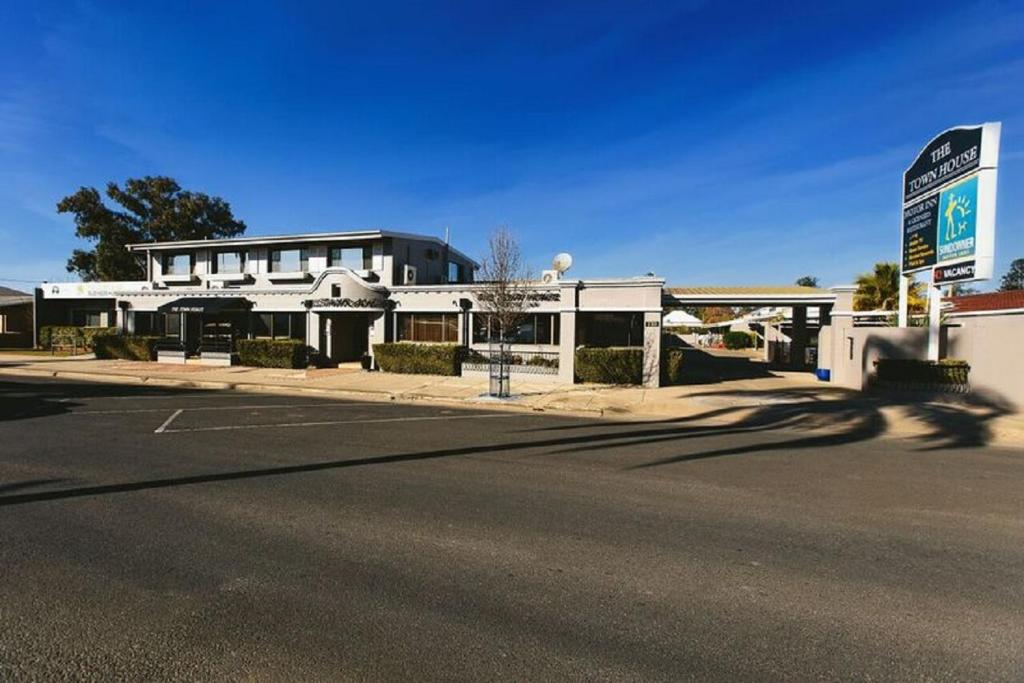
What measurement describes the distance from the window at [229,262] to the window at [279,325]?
19.8 feet

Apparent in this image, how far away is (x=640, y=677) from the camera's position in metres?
3.00

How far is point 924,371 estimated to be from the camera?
1631 cm

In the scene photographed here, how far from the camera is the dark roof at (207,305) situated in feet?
84.0

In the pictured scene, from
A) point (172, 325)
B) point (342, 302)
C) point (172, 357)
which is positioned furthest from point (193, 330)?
point (342, 302)

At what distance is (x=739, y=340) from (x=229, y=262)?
4389 cm

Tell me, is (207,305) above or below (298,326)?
above

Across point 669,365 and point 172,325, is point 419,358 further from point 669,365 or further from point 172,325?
point 172,325

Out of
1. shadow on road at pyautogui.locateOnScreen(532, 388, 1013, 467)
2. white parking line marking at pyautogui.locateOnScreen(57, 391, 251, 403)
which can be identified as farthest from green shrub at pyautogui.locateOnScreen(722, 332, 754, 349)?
white parking line marking at pyautogui.locateOnScreen(57, 391, 251, 403)

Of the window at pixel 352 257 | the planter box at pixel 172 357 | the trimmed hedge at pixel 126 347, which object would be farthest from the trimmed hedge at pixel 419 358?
the trimmed hedge at pixel 126 347

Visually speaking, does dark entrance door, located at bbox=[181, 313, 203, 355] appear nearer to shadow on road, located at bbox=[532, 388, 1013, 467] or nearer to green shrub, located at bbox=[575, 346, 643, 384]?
green shrub, located at bbox=[575, 346, 643, 384]

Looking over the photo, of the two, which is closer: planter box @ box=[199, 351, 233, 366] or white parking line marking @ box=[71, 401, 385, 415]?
white parking line marking @ box=[71, 401, 385, 415]

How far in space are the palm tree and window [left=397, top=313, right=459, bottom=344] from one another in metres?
20.9

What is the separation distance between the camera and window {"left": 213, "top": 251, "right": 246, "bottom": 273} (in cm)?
3102

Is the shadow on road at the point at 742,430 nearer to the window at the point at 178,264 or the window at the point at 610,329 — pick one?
the window at the point at 610,329
